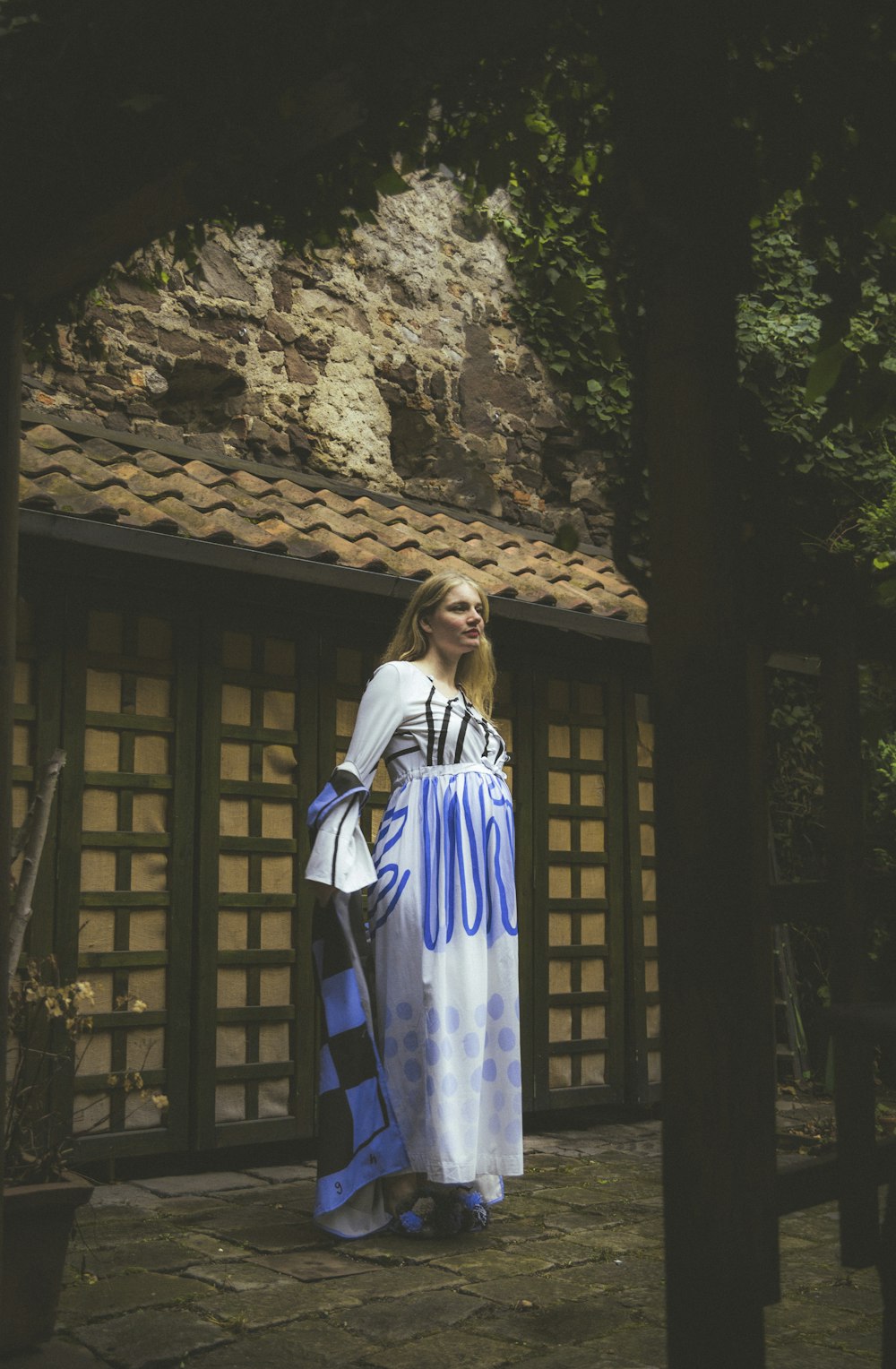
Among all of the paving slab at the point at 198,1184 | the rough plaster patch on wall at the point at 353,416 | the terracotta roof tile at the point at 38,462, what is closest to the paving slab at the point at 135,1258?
the paving slab at the point at 198,1184

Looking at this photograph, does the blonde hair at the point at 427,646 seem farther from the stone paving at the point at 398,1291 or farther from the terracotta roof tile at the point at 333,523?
the stone paving at the point at 398,1291

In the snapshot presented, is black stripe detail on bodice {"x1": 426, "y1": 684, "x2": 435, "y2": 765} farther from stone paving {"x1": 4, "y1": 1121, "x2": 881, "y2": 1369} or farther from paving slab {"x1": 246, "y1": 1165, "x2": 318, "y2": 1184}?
paving slab {"x1": 246, "y1": 1165, "x2": 318, "y2": 1184}

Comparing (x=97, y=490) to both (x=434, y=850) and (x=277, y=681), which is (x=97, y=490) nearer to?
(x=277, y=681)

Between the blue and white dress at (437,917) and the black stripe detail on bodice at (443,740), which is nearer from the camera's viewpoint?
the blue and white dress at (437,917)

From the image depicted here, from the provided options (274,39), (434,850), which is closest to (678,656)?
(274,39)

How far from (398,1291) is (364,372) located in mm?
4816

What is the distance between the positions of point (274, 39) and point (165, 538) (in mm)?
2800

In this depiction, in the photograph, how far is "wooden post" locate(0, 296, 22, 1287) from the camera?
2.71 metres

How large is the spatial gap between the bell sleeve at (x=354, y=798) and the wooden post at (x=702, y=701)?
83.3 inches

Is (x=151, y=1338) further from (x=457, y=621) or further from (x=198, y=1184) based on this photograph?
(x=457, y=621)

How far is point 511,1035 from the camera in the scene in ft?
13.4

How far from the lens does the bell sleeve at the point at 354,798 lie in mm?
3943

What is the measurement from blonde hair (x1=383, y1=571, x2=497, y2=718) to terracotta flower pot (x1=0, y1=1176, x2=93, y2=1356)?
1884 millimetres

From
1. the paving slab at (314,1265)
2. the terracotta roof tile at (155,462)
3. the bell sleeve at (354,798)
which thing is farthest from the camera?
the terracotta roof tile at (155,462)
